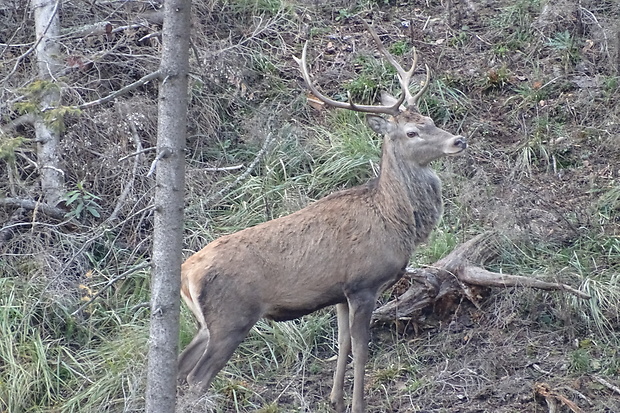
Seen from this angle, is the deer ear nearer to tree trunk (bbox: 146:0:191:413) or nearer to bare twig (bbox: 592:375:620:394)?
bare twig (bbox: 592:375:620:394)

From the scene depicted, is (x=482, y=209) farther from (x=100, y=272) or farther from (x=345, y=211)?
(x=100, y=272)

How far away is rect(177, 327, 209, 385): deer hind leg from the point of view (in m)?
6.03

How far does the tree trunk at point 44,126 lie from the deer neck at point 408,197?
283 cm

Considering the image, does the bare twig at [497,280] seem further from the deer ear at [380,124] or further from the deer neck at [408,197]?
the deer ear at [380,124]

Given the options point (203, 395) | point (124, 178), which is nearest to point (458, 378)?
point (203, 395)

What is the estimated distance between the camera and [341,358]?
6.29 m

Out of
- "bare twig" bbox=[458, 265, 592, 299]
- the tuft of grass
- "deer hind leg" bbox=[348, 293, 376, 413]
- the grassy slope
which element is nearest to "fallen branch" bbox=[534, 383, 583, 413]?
the grassy slope

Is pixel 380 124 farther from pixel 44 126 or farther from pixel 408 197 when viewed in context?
pixel 44 126

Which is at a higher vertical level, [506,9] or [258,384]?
[506,9]

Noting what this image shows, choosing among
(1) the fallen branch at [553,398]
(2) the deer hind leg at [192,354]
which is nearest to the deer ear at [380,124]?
(2) the deer hind leg at [192,354]

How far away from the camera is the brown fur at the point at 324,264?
5.91 m

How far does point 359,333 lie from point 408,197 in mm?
1037

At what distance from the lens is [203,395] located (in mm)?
5840

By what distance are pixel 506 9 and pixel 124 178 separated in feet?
16.3
